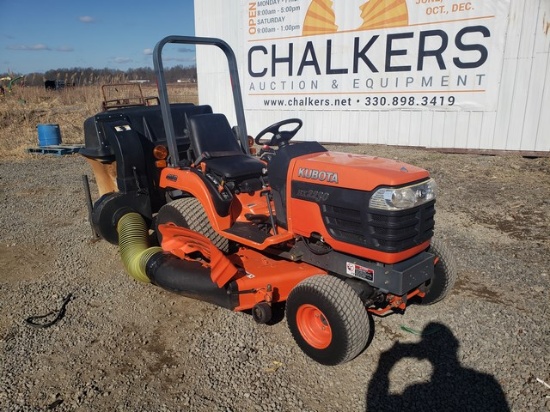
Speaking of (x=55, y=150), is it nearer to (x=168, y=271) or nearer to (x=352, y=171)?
(x=168, y=271)

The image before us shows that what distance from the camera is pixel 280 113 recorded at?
419 inches

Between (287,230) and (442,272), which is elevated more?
(287,230)

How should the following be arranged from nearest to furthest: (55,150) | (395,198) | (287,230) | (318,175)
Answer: (395,198) → (318,175) → (287,230) → (55,150)

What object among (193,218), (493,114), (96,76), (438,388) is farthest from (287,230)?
(96,76)

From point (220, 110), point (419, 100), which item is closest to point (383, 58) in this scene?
point (419, 100)

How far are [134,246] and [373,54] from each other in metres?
6.93

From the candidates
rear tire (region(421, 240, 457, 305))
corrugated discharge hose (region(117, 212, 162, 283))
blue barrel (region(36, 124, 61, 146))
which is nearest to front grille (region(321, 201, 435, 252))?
rear tire (region(421, 240, 457, 305))

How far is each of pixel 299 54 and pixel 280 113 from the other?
1.43 meters

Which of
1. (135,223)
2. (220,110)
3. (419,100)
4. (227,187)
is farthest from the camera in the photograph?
(220,110)

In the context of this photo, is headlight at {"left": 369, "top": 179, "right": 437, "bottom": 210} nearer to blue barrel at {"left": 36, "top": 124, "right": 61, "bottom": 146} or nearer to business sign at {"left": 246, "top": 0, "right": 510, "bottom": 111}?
business sign at {"left": 246, "top": 0, "right": 510, "bottom": 111}

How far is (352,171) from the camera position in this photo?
2.74m

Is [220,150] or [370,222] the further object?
[220,150]

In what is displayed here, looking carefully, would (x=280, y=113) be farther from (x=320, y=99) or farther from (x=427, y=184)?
(x=427, y=184)

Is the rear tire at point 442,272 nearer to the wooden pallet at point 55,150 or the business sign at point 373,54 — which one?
the business sign at point 373,54
